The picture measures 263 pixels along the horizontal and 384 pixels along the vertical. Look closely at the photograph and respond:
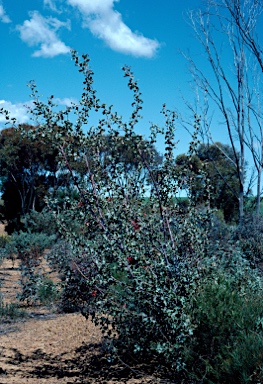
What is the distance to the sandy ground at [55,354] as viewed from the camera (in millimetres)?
5133

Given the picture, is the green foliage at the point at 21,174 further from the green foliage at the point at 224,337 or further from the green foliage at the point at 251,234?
the green foliage at the point at 224,337

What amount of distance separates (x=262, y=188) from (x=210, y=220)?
1158 centimetres

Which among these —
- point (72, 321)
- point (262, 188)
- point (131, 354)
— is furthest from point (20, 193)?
point (131, 354)

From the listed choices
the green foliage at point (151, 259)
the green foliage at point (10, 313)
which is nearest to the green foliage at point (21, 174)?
the green foliage at point (10, 313)

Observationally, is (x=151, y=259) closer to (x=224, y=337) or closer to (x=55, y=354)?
(x=224, y=337)

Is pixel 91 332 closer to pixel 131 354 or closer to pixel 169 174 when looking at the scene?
pixel 131 354

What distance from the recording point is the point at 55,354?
596 cm

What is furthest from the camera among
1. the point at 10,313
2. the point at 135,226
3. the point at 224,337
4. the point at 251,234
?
the point at 251,234

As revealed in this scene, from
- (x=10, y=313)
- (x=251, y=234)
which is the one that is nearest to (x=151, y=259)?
(x=10, y=313)

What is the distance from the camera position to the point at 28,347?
6.25 metres

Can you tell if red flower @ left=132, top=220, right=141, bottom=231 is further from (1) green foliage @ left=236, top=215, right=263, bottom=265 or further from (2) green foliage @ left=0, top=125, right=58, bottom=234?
(2) green foliage @ left=0, top=125, right=58, bottom=234

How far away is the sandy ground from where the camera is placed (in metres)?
5.13

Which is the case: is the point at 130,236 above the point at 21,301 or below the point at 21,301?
above

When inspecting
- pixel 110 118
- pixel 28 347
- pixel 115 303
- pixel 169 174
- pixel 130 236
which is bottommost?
pixel 28 347
